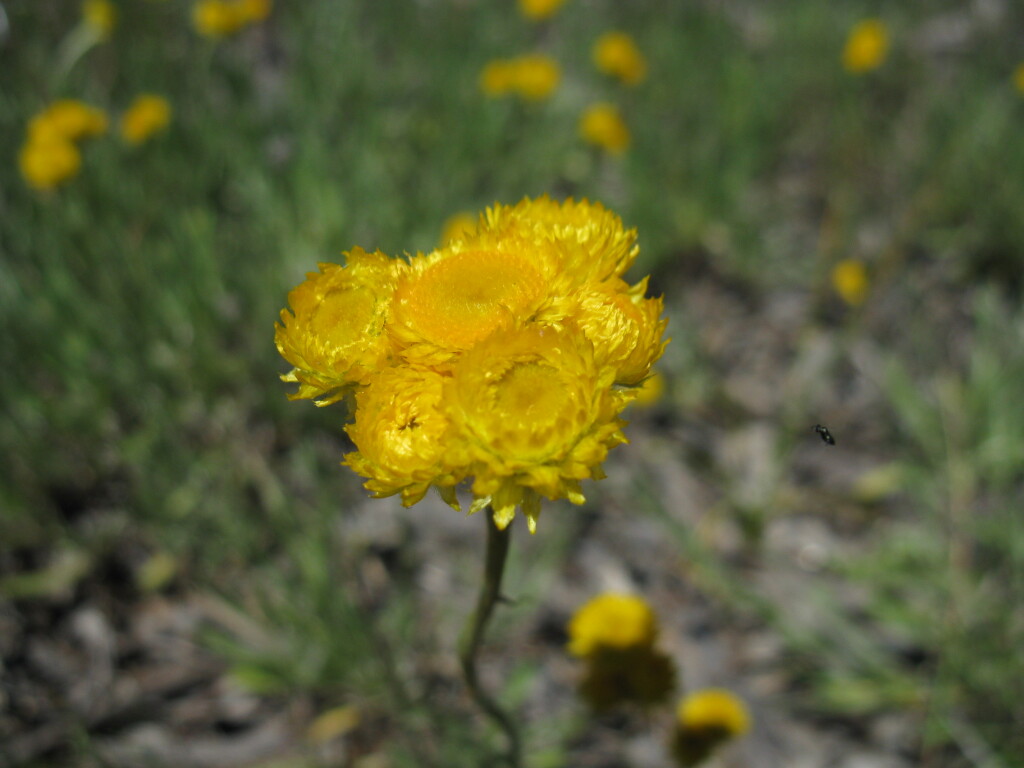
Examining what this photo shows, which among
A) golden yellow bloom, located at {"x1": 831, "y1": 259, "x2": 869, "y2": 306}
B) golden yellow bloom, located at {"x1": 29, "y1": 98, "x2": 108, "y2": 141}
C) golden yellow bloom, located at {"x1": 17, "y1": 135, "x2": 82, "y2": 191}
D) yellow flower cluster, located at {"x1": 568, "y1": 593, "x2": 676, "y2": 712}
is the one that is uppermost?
golden yellow bloom, located at {"x1": 29, "y1": 98, "x2": 108, "y2": 141}

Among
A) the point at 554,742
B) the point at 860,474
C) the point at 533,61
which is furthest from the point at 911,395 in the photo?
the point at 533,61

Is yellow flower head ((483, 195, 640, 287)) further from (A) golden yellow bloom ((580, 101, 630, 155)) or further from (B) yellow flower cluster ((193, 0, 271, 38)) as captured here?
(B) yellow flower cluster ((193, 0, 271, 38))

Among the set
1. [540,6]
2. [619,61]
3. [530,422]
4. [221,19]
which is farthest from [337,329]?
[540,6]

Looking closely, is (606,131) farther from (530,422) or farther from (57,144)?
(530,422)

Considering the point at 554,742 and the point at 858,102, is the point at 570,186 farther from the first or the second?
the point at 554,742

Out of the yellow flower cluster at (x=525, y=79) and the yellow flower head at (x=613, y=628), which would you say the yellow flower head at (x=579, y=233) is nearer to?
the yellow flower head at (x=613, y=628)

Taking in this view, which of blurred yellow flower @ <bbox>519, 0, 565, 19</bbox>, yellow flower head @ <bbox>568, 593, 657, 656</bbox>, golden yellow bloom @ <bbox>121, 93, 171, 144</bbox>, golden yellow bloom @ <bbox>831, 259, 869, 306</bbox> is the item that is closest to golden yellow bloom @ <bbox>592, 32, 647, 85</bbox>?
blurred yellow flower @ <bbox>519, 0, 565, 19</bbox>
